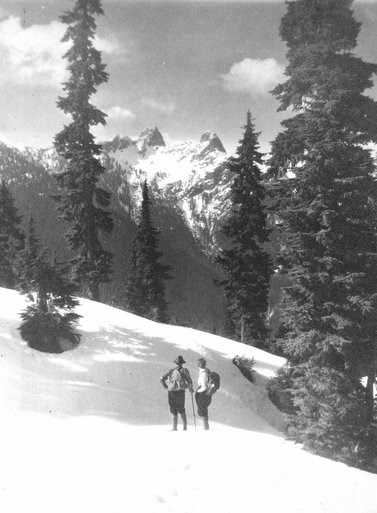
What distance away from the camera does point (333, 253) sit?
12227 mm

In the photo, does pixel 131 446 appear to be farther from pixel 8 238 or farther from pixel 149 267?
pixel 8 238

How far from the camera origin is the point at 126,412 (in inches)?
506

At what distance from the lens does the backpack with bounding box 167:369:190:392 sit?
11.6 m

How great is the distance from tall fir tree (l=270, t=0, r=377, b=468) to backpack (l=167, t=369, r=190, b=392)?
113 inches

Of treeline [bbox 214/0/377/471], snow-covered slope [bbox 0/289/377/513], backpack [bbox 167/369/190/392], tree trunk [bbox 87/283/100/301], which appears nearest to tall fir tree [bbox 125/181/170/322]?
tree trunk [bbox 87/283/100/301]

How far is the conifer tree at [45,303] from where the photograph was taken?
606 inches

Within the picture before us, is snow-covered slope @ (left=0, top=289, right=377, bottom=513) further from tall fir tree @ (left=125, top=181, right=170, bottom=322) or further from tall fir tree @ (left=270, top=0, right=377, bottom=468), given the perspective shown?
tall fir tree @ (left=125, top=181, right=170, bottom=322)

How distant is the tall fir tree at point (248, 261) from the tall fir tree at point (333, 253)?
11.5m

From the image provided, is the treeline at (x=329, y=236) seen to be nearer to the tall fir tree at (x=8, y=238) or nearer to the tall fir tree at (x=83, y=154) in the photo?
the tall fir tree at (x=83, y=154)

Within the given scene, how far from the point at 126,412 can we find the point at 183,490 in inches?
240

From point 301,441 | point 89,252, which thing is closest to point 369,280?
point 301,441

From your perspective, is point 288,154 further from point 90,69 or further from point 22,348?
point 90,69

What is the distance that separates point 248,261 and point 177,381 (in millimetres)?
15000

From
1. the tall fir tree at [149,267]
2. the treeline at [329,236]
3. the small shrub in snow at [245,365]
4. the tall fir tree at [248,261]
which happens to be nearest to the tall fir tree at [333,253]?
the treeline at [329,236]
